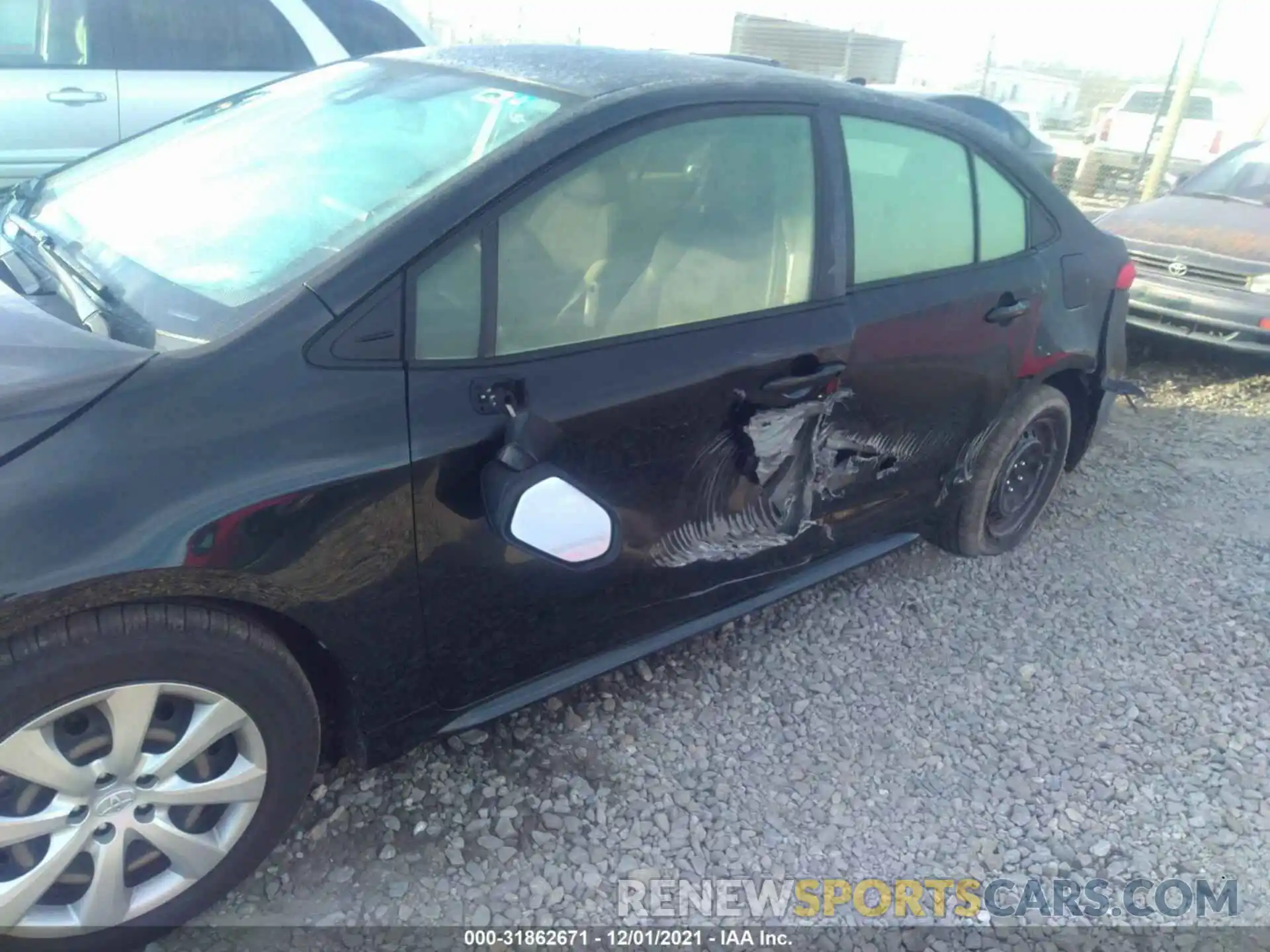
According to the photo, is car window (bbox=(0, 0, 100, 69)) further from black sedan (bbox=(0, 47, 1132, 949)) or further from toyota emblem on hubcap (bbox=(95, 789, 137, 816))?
toyota emblem on hubcap (bbox=(95, 789, 137, 816))

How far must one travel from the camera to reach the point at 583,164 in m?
2.17

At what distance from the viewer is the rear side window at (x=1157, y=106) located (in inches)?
626

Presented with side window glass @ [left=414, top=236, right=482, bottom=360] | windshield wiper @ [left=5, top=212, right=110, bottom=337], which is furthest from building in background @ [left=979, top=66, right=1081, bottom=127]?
windshield wiper @ [left=5, top=212, right=110, bottom=337]

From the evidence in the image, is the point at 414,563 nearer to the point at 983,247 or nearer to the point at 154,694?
the point at 154,694

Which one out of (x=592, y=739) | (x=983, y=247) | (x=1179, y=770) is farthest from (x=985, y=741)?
(x=983, y=247)

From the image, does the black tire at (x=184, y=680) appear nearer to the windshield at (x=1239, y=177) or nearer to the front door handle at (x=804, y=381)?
the front door handle at (x=804, y=381)

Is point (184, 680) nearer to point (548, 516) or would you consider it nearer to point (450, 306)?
point (548, 516)

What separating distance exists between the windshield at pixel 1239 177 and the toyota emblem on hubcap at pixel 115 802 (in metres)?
7.42

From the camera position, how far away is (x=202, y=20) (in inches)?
198

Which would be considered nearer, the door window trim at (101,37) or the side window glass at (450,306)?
the side window glass at (450,306)

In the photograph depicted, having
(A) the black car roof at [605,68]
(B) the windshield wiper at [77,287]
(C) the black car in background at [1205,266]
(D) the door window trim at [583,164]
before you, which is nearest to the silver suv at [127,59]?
(A) the black car roof at [605,68]

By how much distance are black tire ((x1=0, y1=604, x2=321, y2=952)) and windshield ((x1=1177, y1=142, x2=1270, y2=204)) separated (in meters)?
7.14

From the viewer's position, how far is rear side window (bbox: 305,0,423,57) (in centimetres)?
529

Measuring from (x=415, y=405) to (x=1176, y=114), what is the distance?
10.8 metres
